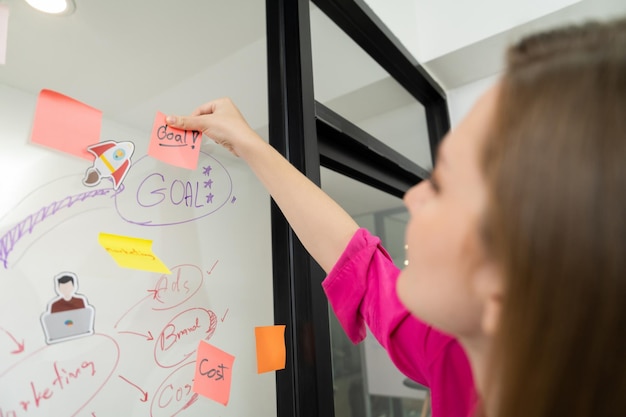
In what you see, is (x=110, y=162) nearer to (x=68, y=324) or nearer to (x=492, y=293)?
(x=68, y=324)

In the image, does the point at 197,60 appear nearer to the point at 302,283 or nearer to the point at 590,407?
the point at 302,283

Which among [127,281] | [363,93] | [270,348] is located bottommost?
[270,348]

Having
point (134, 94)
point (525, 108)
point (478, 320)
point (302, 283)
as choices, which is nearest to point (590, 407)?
point (478, 320)

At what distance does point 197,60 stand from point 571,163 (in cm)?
58

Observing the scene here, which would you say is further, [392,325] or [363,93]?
[363,93]

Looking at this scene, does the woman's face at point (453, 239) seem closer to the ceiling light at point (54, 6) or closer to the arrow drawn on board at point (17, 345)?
the arrow drawn on board at point (17, 345)

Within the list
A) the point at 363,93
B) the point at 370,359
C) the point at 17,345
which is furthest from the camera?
the point at 363,93

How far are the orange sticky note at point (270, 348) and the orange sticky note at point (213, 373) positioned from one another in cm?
6

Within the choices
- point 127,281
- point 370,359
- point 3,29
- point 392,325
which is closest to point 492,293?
point 392,325

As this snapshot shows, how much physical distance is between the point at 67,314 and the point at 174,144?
0.88 feet

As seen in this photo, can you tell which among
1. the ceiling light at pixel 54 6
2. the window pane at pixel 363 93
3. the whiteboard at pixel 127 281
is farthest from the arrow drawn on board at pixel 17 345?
the window pane at pixel 363 93

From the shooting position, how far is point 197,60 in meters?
0.63

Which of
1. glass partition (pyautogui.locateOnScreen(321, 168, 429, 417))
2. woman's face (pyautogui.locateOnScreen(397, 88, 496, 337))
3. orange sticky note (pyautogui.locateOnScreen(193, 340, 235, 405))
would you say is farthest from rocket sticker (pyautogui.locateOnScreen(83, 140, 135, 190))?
glass partition (pyautogui.locateOnScreen(321, 168, 429, 417))

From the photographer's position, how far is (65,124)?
0.46 m
